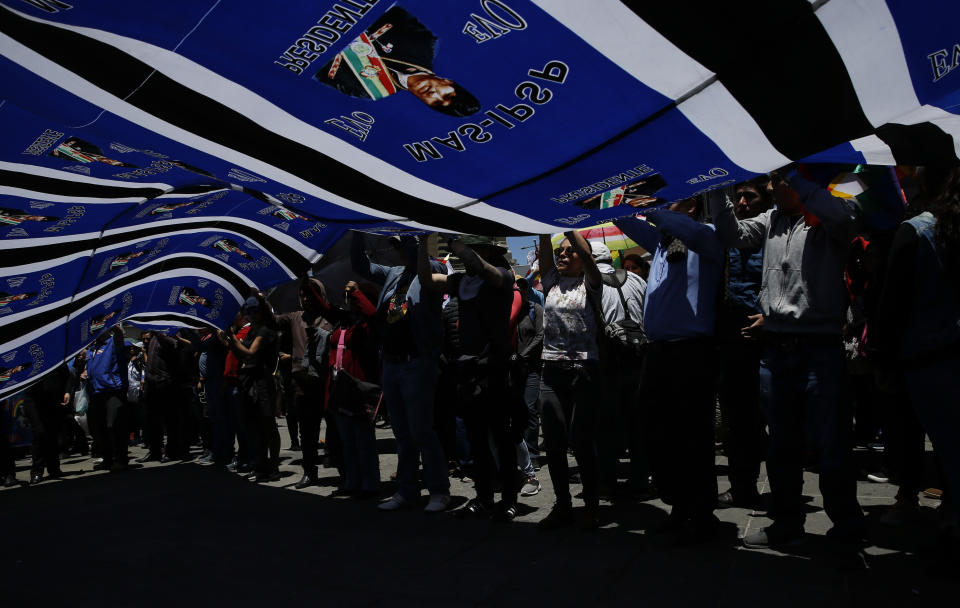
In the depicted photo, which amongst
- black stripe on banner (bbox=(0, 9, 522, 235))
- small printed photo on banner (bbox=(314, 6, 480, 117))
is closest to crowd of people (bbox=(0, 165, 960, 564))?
black stripe on banner (bbox=(0, 9, 522, 235))

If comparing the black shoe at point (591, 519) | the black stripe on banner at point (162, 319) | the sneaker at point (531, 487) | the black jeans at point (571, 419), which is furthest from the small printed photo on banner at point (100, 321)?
the black shoe at point (591, 519)

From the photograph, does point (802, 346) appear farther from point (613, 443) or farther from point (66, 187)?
point (66, 187)

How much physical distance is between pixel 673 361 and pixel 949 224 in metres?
1.52

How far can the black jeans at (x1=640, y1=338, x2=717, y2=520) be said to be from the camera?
13.0 ft

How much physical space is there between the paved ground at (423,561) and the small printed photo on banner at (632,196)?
6.28ft

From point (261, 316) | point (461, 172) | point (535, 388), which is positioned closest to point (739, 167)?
point (461, 172)

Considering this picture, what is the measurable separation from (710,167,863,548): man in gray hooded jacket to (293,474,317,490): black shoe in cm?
453

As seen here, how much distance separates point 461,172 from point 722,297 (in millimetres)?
1637

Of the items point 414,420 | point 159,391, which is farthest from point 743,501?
point 159,391

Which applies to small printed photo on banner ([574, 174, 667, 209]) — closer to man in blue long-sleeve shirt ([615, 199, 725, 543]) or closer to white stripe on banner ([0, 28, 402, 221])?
man in blue long-sleeve shirt ([615, 199, 725, 543])

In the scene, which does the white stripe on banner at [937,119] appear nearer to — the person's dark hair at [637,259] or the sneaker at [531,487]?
the sneaker at [531,487]

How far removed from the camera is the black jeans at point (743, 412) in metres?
4.67

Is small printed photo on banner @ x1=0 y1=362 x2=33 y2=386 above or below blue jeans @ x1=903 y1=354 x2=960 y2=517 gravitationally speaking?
above

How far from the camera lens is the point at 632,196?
12.8 feet
